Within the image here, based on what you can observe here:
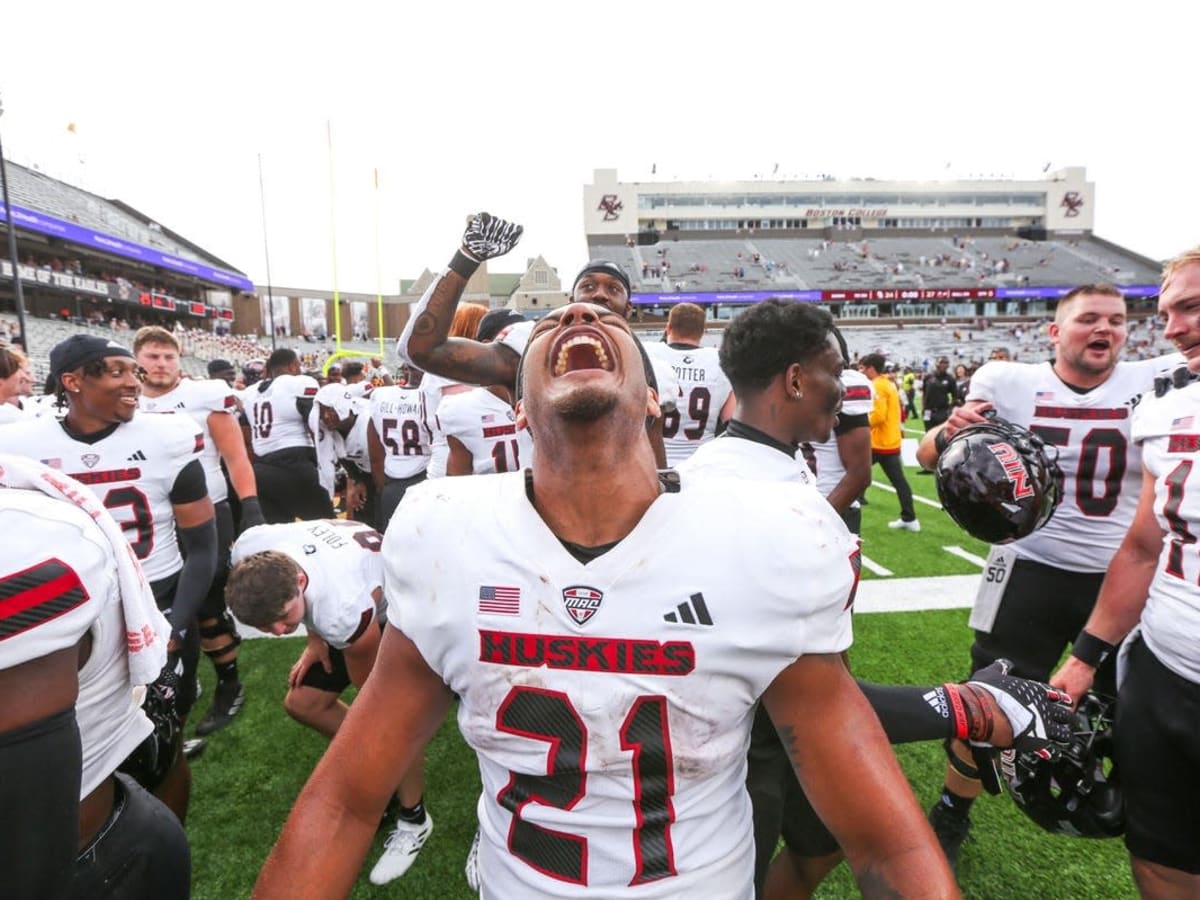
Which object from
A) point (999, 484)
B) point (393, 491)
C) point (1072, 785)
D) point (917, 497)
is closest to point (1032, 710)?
point (1072, 785)

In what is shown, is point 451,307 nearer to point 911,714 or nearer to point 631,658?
point 631,658

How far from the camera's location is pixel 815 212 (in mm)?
58500

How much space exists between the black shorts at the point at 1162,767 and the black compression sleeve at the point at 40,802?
2509 millimetres

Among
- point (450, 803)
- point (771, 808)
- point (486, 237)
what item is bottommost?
point (450, 803)

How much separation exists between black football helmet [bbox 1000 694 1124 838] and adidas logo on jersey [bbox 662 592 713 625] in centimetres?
110

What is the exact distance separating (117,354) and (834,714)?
120 inches

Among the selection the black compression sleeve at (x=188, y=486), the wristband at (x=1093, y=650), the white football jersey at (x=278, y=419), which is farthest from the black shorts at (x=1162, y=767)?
the white football jersey at (x=278, y=419)

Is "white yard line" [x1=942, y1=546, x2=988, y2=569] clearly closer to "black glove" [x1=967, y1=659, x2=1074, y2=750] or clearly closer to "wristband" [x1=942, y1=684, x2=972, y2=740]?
"black glove" [x1=967, y1=659, x2=1074, y2=750]

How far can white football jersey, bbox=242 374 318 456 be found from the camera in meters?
5.70

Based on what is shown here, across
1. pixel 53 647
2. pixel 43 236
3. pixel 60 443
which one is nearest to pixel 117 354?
pixel 60 443

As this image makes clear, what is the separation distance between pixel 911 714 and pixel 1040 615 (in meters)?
1.40

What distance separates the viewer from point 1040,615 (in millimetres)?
2611

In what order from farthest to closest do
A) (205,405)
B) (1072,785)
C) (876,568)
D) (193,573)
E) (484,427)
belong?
(876,568)
(205,405)
(484,427)
(193,573)
(1072,785)

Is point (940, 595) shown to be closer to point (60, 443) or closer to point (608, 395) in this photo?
point (608, 395)
